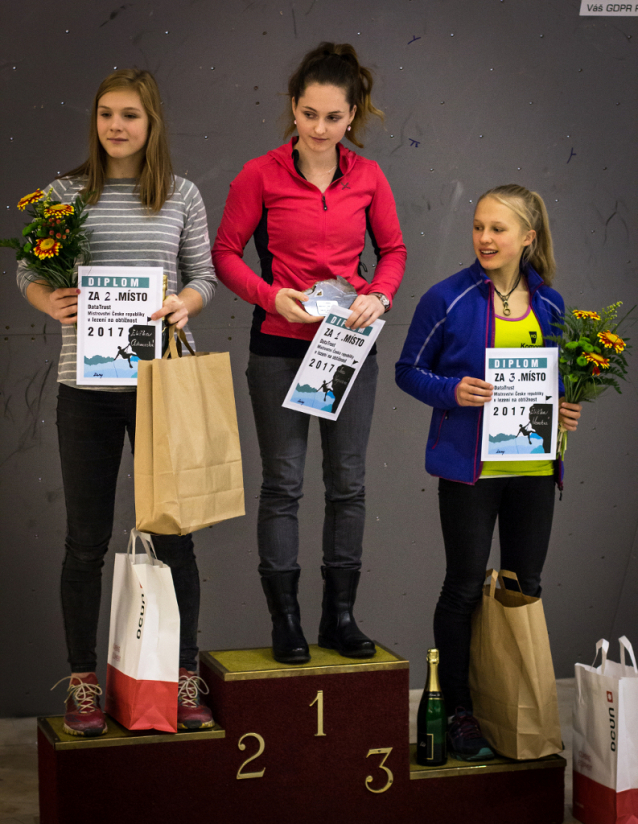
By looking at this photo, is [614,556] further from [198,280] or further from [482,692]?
[198,280]

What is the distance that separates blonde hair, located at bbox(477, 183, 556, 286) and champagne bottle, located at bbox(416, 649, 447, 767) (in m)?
1.10

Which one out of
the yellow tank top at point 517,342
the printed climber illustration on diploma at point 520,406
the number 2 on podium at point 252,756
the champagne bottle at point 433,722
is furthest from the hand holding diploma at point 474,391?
the number 2 on podium at point 252,756

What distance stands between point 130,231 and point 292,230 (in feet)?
1.35

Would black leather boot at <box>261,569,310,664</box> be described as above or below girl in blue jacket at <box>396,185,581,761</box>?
below

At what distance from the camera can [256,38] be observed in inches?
122

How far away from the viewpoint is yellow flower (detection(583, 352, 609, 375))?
228cm

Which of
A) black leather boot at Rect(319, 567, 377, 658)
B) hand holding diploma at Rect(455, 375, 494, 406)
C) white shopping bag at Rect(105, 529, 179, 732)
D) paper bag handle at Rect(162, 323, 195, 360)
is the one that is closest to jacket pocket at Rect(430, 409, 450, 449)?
hand holding diploma at Rect(455, 375, 494, 406)

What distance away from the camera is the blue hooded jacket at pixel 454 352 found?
92.2 inches

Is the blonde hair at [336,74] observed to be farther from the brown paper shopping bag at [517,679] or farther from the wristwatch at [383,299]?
the brown paper shopping bag at [517,679]

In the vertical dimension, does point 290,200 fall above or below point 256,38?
below

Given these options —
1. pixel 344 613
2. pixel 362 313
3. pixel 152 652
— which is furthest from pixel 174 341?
pixel 344 613

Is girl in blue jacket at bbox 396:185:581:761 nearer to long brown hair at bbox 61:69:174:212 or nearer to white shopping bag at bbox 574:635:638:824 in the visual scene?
white shopping bag at bbox 574:635:638:824

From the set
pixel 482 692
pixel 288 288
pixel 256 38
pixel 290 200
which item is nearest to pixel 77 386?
pixel 288 288

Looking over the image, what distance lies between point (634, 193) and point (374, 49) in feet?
3.74
